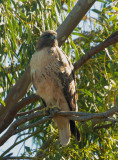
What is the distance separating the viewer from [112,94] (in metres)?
3.15

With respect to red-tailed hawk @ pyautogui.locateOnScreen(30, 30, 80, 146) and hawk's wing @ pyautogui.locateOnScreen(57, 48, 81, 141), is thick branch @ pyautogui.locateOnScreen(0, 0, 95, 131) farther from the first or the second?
hawk's wing @ pyautogui.locateOnScreen(57, 48, 81, 141)

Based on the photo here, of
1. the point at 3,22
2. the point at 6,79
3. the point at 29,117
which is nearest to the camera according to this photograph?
the point at 29,117

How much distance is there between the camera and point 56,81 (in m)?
3.49

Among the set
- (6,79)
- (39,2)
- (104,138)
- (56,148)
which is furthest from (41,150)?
(39,2)

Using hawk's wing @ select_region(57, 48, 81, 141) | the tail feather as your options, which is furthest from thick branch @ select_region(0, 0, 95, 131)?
the tail feather

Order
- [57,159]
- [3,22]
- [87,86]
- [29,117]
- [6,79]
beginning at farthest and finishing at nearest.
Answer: [6,79] → [87,86] → [3,22] → [57,159] → [29,117]

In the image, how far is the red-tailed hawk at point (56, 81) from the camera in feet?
11.4

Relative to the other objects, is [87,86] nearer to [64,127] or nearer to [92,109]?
[92,109]

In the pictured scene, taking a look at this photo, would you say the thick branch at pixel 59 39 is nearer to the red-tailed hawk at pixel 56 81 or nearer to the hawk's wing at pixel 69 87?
the red-tailed hawk at pixel 56 81

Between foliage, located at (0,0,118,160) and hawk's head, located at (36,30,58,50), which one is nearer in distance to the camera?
foliage, located at (0,0,118,160)

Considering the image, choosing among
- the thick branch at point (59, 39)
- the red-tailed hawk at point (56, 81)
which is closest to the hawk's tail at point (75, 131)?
the red-tailed hawk at point (56, 81)

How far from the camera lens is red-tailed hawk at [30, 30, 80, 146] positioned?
3.48 metres

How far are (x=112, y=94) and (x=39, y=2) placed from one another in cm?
120

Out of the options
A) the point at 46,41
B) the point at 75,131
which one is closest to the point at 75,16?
the point at 46,41
